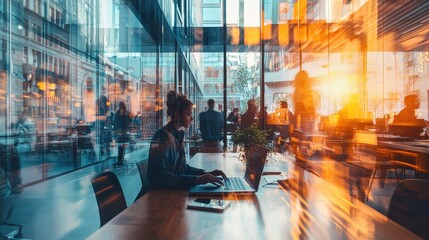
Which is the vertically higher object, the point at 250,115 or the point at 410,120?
the point at 250,115

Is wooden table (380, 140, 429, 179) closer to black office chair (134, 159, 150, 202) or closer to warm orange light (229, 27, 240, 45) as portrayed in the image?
black office chair (134, 159, 150, 202)

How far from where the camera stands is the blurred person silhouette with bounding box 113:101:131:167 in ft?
25.0

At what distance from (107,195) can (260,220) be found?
0.85m

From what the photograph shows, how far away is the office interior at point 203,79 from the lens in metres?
4.56

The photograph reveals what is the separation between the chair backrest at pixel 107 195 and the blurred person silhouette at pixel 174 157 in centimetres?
20

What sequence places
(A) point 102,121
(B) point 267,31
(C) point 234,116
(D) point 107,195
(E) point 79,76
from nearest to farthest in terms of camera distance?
(D) point 107,195
(C) point 234,116
(B) point 267,31
(E) point 79,76
(A) point 102,121

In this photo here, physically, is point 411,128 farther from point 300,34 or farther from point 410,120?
point 300,34

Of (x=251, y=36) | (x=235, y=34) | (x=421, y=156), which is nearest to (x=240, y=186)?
(x=421, y=156)

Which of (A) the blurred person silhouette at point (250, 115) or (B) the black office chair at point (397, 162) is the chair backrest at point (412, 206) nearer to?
(B) the black office chair at point (397, 162)

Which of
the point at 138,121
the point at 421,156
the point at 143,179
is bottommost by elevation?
the point at 421,156

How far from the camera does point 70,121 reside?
6.29 meters

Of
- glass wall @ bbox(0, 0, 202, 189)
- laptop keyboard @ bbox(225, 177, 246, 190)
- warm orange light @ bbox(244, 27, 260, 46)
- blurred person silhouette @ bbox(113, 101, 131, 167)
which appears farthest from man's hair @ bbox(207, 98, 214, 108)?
laptop keyboard @ bbox(225, 177, 246, 190)

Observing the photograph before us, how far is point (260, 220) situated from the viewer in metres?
1.08

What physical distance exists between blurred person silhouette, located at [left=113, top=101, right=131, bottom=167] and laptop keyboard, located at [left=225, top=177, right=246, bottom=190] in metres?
6.36
